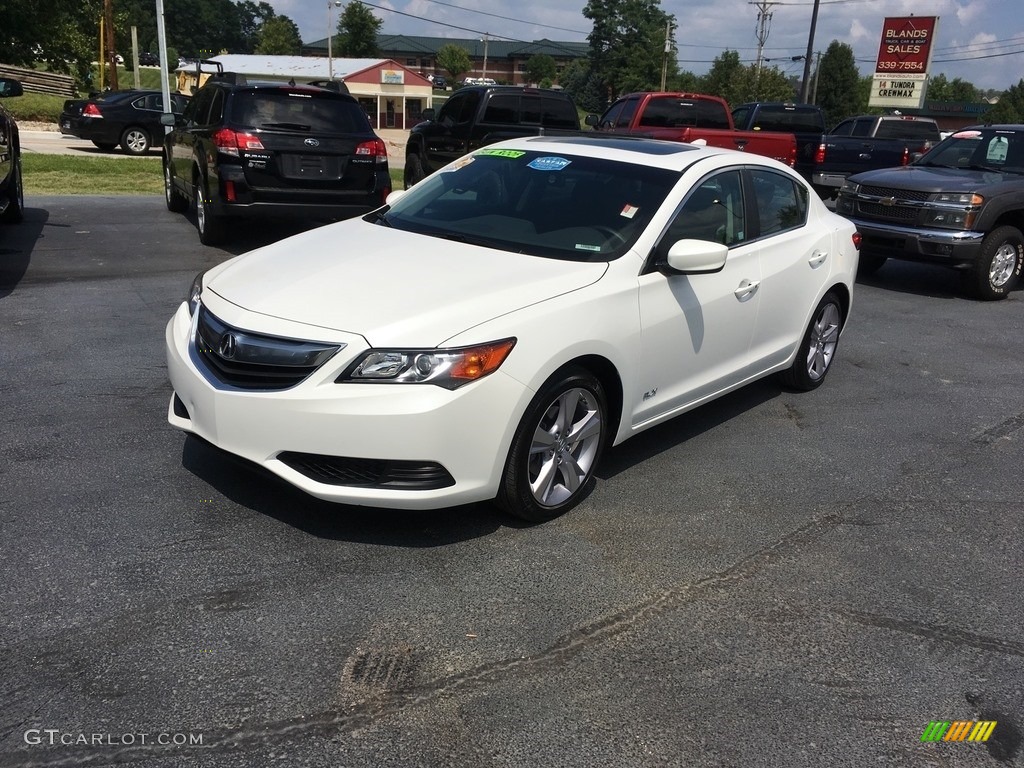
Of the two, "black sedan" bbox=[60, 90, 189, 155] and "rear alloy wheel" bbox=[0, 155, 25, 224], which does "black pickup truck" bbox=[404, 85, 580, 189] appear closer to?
"rear alloy wheel" bbox=[0, 155, 25, 224]

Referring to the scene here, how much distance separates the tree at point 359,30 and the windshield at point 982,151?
313 feet

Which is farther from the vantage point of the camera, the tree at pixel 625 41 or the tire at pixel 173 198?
the tree at pixel 625 41

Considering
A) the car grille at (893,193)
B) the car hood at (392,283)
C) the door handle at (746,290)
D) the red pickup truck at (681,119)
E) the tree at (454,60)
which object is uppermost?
the tree at (454,60)

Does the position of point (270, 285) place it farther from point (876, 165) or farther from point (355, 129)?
point (876, 165)

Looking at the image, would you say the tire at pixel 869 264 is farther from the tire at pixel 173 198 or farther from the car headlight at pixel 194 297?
the car headlight at pixel 194 297

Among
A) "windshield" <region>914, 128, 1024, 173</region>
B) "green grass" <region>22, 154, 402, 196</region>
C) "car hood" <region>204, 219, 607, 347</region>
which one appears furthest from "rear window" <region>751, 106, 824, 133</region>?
"car hood" <region>204, 219, 607, 347</region>

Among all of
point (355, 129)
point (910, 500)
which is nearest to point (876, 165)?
point (355, 129)

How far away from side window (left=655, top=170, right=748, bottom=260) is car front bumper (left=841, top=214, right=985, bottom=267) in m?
5.58

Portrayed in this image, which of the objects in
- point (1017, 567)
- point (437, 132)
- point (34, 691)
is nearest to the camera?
point (34, 691)

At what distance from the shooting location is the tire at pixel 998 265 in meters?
10.2

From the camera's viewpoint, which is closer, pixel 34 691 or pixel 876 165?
pixel 34 691

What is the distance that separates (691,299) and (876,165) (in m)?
15.1

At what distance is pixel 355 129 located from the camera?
1035 cm

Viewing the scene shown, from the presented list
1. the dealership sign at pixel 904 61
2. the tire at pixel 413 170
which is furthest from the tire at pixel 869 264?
the dealership sign at pixel 904 61
